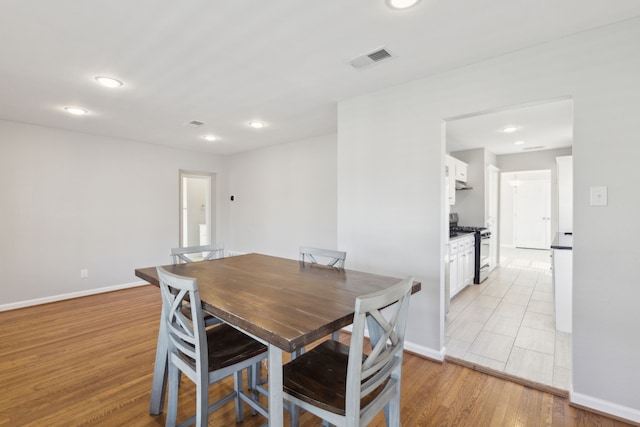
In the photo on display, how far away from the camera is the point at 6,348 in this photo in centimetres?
271

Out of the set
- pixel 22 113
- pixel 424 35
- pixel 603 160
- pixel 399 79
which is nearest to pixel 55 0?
pixel 424 35

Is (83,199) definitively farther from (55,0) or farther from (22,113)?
(55,0)

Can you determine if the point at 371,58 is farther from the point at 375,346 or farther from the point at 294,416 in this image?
the point at 294,416

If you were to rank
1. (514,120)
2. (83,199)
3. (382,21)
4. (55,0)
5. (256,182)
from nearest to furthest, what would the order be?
(55,0) → (382,21) → (514,120) → (83,199) → (256,182)

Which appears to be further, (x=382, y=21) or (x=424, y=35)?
(x=424, y=35)

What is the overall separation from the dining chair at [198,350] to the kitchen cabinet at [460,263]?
9.52 feet

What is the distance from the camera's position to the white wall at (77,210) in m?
3.73

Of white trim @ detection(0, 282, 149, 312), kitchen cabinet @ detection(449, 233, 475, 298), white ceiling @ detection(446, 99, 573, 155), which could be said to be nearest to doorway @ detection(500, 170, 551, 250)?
white ceiling @ detection(446, 99, 573, 155)

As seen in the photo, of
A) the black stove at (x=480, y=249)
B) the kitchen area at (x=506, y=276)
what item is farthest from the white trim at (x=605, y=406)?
the black stove at (x=480, y=249)

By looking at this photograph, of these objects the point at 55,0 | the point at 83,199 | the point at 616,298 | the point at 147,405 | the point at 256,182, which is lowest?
the point at 147,405

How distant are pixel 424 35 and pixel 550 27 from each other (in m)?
0.74

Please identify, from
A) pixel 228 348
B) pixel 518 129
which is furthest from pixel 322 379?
pixel 518 129

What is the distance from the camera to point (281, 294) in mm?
1539

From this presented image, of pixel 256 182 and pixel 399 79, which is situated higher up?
pixel 399 79
